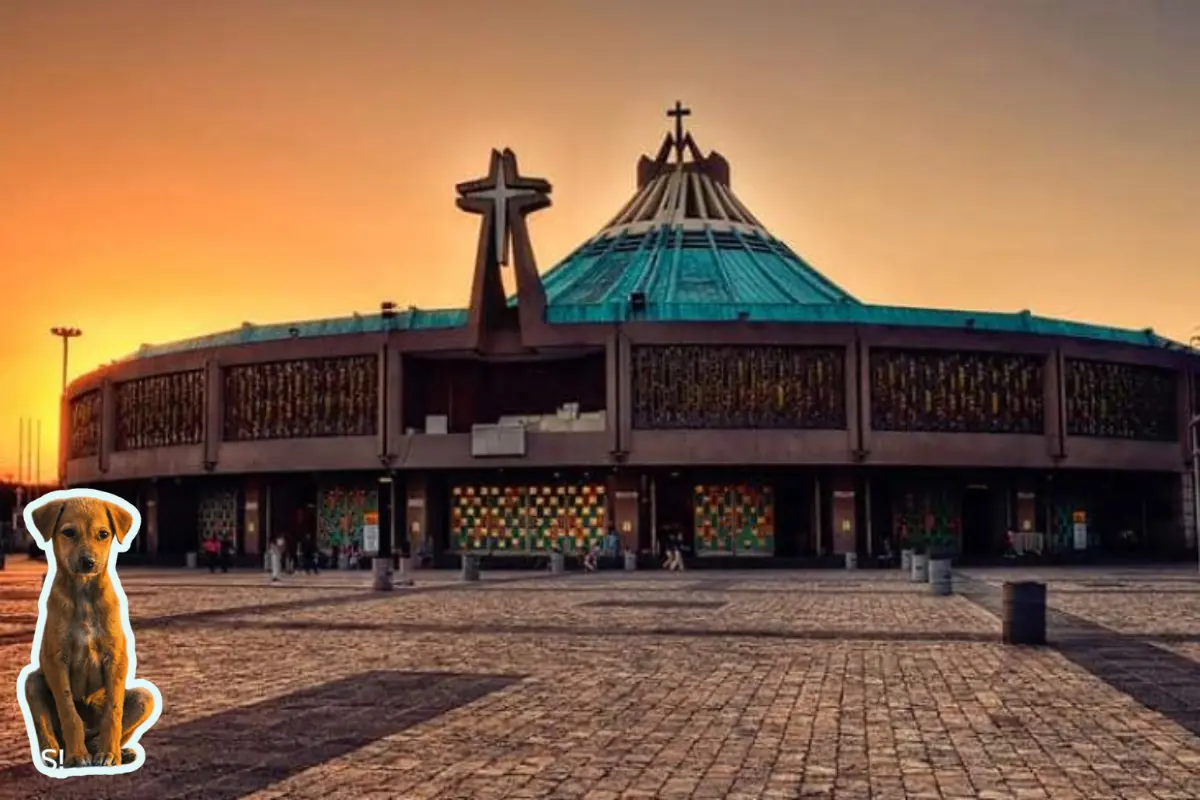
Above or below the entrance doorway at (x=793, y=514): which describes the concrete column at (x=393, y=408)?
above

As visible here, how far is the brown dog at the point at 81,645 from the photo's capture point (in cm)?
783

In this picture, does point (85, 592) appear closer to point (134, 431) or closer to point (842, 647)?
point (842, 647)

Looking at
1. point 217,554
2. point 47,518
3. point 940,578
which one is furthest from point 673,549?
point 47,518

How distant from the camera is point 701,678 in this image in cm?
1524

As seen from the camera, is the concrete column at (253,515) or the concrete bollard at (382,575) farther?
the concrete column at (253,515)

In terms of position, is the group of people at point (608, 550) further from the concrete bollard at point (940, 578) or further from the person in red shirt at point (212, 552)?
the concrete bollard at point (940, 578)

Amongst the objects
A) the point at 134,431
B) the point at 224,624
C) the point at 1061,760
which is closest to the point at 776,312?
the point at 134,431

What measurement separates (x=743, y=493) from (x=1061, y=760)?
4917 cm

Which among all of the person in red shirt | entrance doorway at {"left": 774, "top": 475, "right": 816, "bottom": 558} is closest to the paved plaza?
the person in red shirt

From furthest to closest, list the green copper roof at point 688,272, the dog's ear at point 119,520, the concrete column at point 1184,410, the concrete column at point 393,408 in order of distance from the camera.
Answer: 1. the green copper roof at point 688,272
2. the concrete column at point 1184,410
3. the concrete column at point 393,408
4. the dog's ear at point 119,520

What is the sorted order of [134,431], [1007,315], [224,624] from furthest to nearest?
[134,431] < [1007,315] < [224,624]

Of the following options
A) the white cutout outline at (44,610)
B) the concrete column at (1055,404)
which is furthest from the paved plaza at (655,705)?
the concrete column at (1055,404)

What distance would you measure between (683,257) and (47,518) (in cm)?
6359

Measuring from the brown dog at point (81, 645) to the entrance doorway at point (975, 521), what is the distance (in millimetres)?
57720
